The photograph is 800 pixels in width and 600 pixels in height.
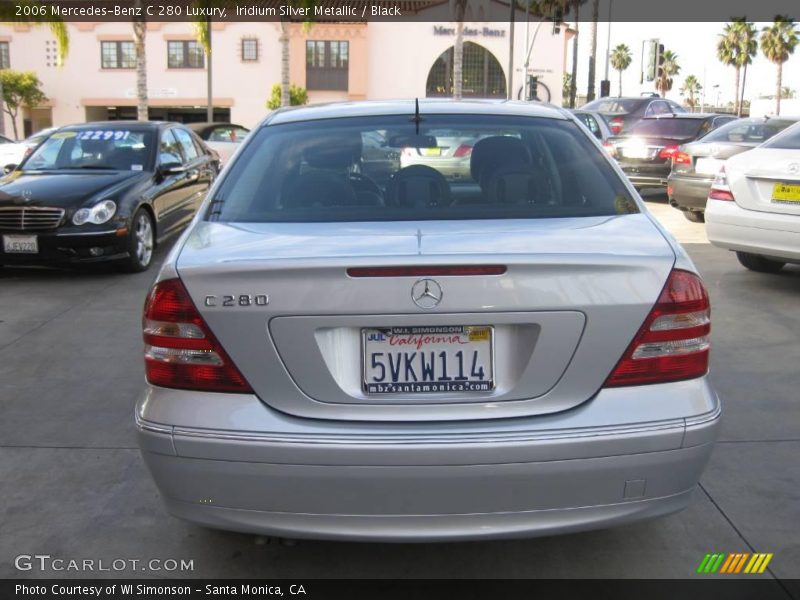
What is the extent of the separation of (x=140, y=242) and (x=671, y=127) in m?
9.38

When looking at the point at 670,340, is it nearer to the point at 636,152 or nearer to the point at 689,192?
the point at 689,192

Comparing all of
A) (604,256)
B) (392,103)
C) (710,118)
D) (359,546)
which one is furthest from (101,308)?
(710,118)

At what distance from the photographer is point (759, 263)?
805 centimetres

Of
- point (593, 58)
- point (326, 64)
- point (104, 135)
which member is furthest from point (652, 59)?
point (326, 64)

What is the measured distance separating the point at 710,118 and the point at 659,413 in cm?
1342

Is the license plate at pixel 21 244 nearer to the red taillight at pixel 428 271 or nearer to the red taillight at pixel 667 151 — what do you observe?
the red taillight at pixel 428 271

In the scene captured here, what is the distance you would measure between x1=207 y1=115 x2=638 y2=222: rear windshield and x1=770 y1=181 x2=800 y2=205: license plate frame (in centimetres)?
381

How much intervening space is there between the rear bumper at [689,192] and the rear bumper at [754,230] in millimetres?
3706

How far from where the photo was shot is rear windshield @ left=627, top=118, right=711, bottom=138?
1421 cm

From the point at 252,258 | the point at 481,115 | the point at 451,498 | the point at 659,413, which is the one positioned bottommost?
the point at 451,498

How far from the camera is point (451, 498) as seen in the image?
98.3 inches

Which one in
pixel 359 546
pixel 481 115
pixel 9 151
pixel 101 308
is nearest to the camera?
pixel 359 546

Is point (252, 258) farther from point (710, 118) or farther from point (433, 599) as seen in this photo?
point (710, 118)

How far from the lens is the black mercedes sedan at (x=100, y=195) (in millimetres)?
7973
